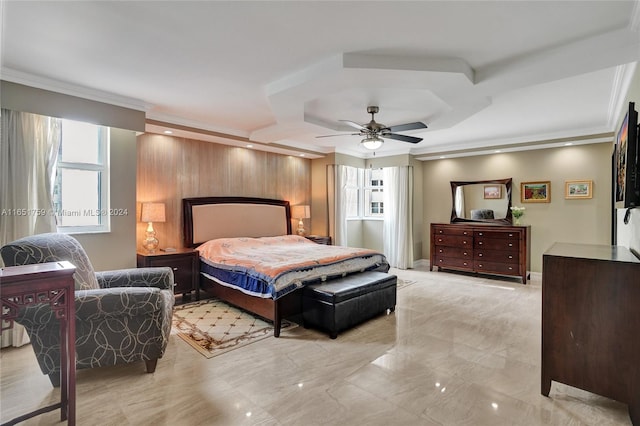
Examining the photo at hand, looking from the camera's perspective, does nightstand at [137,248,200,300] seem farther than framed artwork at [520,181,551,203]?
No

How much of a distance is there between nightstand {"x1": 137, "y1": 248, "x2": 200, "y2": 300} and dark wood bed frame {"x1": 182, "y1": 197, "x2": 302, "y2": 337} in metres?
0.14

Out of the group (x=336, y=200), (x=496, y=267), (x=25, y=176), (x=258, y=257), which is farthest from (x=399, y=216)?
(x=25, y=176)

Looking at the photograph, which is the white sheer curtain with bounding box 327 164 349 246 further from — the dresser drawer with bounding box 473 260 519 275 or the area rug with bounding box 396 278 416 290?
the dresser drawer with bounding box 473 260 519 275

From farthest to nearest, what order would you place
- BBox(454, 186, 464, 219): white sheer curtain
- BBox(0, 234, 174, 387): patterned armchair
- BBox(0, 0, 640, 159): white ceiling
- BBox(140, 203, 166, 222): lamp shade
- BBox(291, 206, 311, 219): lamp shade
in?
BBox(454, 186, 464, 219): white sheer curtain
BBox(291, 206, 311, 219): lamp shade
BBox(140, 203, 166, 222): lamp shade
BBox(0, 234, 174, 387): patterned armchair
BBox(0, 0, 640, 159): white ceiling

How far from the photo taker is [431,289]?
5.02 meters

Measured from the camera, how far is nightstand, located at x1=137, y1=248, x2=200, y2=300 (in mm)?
3980

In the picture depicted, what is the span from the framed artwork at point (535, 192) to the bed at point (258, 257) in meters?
3.33

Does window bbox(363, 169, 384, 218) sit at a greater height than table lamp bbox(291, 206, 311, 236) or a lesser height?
greater

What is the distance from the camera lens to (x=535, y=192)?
5.75 m

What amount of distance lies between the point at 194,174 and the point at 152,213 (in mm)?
1027

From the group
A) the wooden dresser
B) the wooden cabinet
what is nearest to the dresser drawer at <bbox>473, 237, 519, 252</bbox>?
the wooden dresser

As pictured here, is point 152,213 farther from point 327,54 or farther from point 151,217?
point 327,54

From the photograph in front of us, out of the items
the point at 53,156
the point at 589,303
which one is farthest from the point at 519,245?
the point at 53,156

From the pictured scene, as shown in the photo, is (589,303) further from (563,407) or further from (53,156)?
(53,156)
